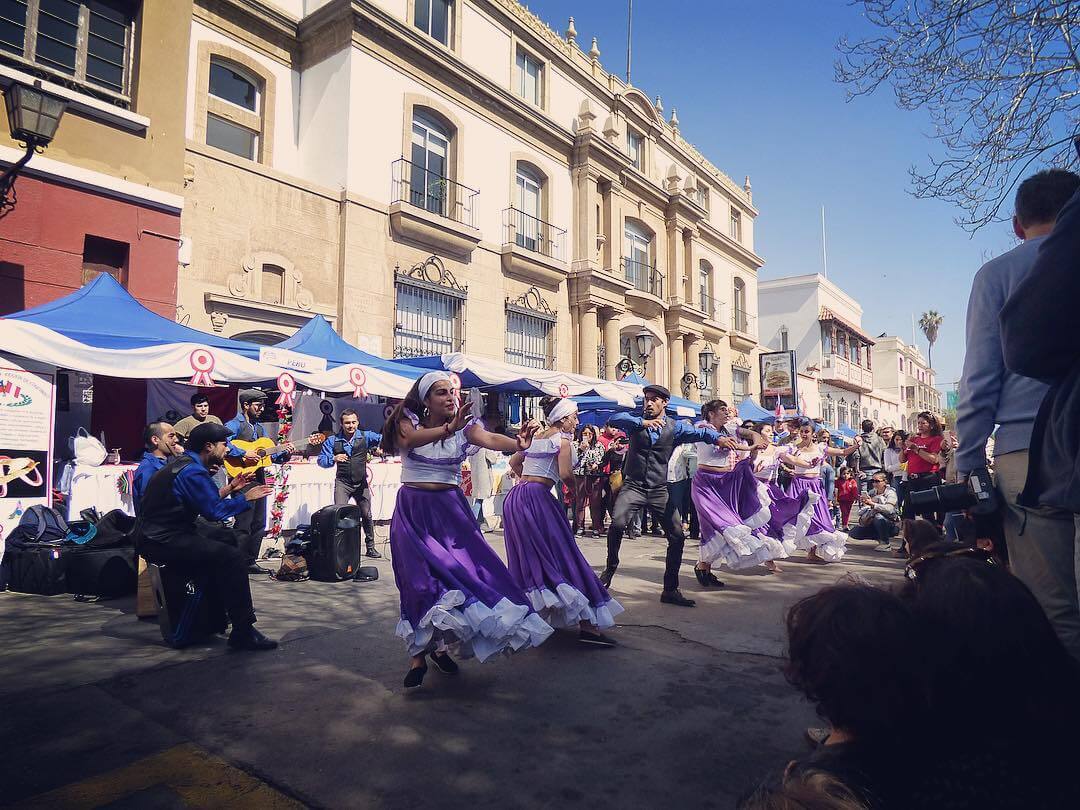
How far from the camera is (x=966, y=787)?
1294 millimetres

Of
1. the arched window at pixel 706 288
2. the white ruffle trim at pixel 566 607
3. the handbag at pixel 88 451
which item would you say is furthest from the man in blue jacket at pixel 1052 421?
the arched window at pixel 706 288

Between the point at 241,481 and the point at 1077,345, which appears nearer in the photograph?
the point at 1077,345

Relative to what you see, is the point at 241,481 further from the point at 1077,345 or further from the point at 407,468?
the point at 1077,345

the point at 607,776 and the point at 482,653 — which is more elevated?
the point at 482,653

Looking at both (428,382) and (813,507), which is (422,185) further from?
(428,382)

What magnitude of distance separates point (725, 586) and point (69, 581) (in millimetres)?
6636

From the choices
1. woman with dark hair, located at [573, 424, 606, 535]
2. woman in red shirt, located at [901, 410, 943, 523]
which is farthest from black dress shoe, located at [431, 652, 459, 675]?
woman with dark hair, located at [573, 424, 606, 535]

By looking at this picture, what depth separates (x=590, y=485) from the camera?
40.7ft

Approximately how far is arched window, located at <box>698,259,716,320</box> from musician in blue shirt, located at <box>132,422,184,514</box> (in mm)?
25567

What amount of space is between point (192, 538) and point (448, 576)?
7.10 ft

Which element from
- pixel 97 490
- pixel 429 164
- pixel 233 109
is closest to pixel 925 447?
pixel 97 490

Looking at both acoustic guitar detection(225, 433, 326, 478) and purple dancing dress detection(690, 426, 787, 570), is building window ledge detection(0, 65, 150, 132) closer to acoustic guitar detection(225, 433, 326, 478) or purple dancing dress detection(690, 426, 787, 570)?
acoustic guitar detection(225, 433, 326, 478)

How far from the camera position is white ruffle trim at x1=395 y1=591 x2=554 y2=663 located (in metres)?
3.87

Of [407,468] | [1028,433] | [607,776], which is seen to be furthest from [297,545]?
[1028,433]
